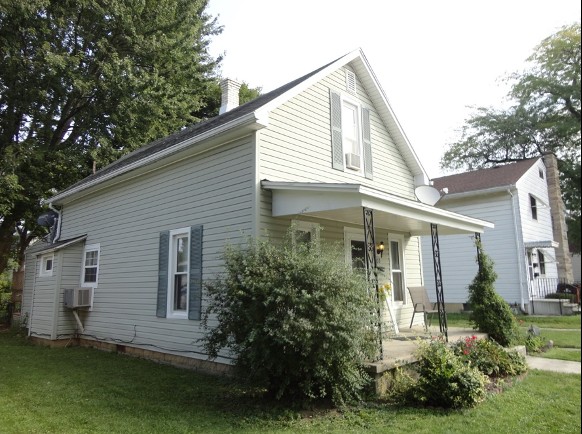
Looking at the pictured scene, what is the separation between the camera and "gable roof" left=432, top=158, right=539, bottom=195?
1638 centimetres

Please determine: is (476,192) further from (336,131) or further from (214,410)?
(214,410)

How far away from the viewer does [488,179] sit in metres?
17.4

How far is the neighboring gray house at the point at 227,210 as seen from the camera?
736 cm

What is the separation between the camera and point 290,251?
5816 millimetres

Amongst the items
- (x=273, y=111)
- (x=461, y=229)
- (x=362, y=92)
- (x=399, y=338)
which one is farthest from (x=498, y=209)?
(x=273, y=111)

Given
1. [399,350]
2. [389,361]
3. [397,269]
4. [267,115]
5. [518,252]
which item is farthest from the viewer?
[518,252]

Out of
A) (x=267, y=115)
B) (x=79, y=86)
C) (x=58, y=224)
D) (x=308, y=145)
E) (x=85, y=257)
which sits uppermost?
(x=79, y=86)

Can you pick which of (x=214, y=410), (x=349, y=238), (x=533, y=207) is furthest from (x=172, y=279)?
(x=533, y=207)

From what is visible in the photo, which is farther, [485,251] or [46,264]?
[485,251]

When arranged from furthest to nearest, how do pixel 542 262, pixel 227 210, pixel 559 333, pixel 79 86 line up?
1. pixel 542 262
2. pixel 79 86
3. pixel 559 333
4. pixel 227 210

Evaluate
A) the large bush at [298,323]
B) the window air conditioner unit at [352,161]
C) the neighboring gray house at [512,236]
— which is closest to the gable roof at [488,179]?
the neighboring gray house at [512,236]

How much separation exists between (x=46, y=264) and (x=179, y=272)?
584 cm

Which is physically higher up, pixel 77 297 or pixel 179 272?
pixel 179 272

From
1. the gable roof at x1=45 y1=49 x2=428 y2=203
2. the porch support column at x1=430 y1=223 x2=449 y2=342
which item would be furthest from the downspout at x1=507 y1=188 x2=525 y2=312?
the porch support column at x1=430 y1=223 x2=449 y2=342
